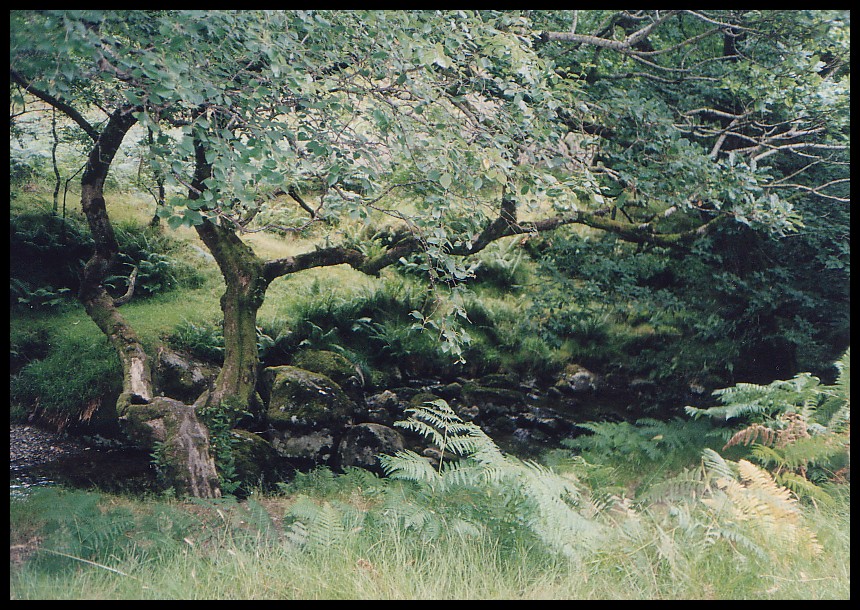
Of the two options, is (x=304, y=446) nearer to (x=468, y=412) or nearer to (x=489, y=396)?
(x=468, y=412)

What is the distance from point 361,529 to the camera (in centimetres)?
336

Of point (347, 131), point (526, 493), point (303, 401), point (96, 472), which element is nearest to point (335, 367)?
point (303, 401)

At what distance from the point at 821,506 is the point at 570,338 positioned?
13.4 ft

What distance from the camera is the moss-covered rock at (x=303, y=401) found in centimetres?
668

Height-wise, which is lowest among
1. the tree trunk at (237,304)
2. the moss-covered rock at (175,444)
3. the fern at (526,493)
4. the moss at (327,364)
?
the moss-covered rock at (175,444)

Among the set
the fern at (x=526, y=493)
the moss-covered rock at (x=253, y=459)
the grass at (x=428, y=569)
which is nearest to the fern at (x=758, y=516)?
the grass at (x=428, y=569)

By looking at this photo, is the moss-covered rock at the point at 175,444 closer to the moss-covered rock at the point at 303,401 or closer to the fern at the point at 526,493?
the moss-covered rock at the point at 303,401

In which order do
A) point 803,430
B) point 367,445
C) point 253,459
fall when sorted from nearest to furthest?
1. point 803,430
2. point 253,459
3. point 367,445

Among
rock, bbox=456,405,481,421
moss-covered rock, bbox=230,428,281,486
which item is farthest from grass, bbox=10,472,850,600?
rock, bbox=456,405,481,421

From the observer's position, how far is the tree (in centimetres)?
328

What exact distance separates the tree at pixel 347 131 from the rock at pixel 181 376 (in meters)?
0.69

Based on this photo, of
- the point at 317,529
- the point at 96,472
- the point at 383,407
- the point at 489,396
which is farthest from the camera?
the point at 489,396

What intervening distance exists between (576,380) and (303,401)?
3397 mm

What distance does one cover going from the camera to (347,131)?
4324 mm
